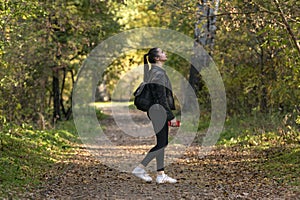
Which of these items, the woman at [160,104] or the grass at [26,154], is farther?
the woman at [160,104]

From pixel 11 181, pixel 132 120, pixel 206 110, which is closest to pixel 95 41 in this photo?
pixel 206 110

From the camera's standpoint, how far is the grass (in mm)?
8812

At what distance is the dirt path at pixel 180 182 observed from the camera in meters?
8.24

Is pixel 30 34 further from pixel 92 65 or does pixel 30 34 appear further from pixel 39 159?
pixel 92 65

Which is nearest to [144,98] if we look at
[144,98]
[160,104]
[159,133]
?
[144,98]

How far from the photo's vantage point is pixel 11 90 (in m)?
15.0

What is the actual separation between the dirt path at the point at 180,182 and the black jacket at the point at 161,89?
1.28 meters

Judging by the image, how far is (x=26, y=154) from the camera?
1114cm

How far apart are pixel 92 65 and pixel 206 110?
5583 mm

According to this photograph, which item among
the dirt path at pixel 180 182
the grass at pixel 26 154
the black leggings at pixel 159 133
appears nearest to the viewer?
the dirt path at pixel 180 182

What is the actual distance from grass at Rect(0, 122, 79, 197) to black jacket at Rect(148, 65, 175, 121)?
246cm

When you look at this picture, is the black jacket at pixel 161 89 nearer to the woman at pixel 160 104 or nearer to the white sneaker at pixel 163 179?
the woman at pixel 160 104

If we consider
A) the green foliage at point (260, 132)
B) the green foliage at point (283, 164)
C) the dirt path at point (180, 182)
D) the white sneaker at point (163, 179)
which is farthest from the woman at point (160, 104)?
the green foliage at point (260, 132)

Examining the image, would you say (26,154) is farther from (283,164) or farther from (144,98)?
(283,164)
